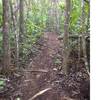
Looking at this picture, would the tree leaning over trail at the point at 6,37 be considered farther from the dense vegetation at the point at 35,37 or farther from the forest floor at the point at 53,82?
the forest floor at the point at 53,82

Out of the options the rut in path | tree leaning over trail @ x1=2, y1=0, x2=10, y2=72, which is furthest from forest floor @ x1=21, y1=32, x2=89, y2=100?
tree leaning over trail @ x1=2, y1=0, x2=10, y2=72

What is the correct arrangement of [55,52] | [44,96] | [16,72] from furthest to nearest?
[55,52]
[16,72]
[44,96]

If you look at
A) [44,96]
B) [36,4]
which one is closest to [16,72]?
[44,96]

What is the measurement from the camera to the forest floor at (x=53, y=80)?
2.40m

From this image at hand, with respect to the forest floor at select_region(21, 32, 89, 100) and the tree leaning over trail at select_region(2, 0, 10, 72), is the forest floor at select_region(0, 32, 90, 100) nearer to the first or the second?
the forest floor at select_region(21, 32, 89, 100)

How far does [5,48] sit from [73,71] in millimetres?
1084

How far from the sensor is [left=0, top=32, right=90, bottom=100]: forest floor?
7.88 ft

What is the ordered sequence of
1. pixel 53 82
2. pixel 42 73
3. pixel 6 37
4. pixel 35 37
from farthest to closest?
pixel 35 37 < pixel 6 37 < pixel 42 73 < pixel 53 82

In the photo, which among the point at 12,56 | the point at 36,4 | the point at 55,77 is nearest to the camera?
the point at 55,77

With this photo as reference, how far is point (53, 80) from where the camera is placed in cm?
272

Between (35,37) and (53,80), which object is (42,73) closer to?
(53,80)

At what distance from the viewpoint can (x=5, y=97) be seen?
8.71 feet

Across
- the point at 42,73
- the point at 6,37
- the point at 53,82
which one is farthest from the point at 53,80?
the point at 6,37
